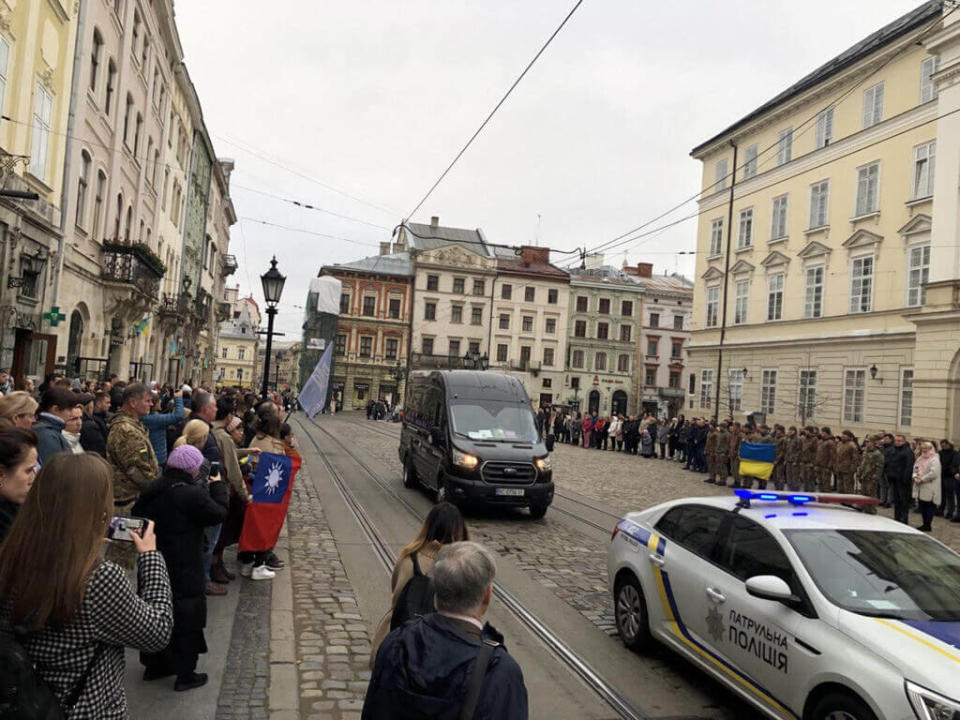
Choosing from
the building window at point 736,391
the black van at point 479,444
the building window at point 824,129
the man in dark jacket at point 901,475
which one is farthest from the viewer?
the building window at point 736,391

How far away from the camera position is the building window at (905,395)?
27.3 m

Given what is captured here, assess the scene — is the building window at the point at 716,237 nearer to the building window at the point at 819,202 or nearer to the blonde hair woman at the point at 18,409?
the building window at the point at 819,202

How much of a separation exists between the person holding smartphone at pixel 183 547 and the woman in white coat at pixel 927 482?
558 inches

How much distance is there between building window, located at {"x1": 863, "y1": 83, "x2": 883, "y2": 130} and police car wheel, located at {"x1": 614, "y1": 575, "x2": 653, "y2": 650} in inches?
1153

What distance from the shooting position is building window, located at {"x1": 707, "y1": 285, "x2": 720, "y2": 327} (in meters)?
39.8

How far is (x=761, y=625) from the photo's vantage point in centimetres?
477

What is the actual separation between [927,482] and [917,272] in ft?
51.3

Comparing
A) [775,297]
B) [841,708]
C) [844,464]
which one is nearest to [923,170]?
[775,297]

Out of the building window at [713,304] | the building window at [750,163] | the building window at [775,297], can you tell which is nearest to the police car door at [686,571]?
the building window at [775,297]

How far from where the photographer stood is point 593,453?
32.7 meters

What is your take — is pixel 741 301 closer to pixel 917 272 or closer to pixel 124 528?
pixel 917 272

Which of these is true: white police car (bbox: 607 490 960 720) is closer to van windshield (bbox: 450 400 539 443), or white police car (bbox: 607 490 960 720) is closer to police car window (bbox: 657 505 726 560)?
police car window (bbox: 657 505 726 560)

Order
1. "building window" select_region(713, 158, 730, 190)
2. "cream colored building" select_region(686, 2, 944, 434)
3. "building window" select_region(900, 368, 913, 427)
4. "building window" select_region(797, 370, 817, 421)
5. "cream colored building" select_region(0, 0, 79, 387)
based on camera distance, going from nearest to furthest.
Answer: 1. "cream colored building" select_region(0, 0, 79, 387)
2. "building window" select_region(900, 368, 913, 427)
3. "cream colored building" select_region(686, 2, 944, 434)
4. "building window" select_region(797, 370, 817, 421)
5. "building window" select_region(713, 158, 730, 190)

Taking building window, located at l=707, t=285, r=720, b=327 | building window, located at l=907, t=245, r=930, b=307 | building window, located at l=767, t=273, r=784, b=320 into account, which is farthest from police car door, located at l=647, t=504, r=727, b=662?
building window, located at l=707, t=285, r=720, b=327
